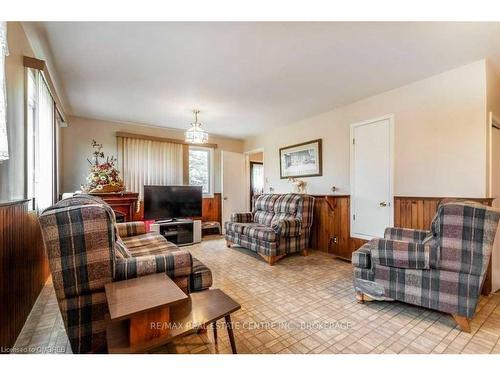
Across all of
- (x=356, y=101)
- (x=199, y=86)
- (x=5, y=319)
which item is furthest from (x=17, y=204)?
(x=356, y=101)

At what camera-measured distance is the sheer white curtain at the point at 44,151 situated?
2.46 meters

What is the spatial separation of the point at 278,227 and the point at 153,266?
2.12 metres

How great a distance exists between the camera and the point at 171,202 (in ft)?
14.5

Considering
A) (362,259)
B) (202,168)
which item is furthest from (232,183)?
(362,259)

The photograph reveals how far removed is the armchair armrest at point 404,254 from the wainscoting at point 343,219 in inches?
41.7

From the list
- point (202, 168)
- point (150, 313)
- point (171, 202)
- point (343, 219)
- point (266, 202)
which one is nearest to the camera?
point (150, 313)

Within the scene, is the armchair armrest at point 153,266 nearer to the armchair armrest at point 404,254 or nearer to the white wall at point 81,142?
the armchair armrest at point 404,254

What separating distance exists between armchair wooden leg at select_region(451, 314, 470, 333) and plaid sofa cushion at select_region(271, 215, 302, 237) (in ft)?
6.34

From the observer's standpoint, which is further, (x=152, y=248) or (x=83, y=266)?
(x=152, y=248)

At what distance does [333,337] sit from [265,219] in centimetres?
256

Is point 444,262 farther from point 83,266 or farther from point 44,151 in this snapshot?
point 44,151

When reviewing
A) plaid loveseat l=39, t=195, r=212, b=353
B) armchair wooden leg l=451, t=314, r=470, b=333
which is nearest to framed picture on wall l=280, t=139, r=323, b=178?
armchair wooden leg l=451, t=314, r=470, b=333

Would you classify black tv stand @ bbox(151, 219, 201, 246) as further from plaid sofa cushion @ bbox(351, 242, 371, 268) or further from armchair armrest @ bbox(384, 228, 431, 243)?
armchair armrest @ bbox(384, 228, 431, 243)
